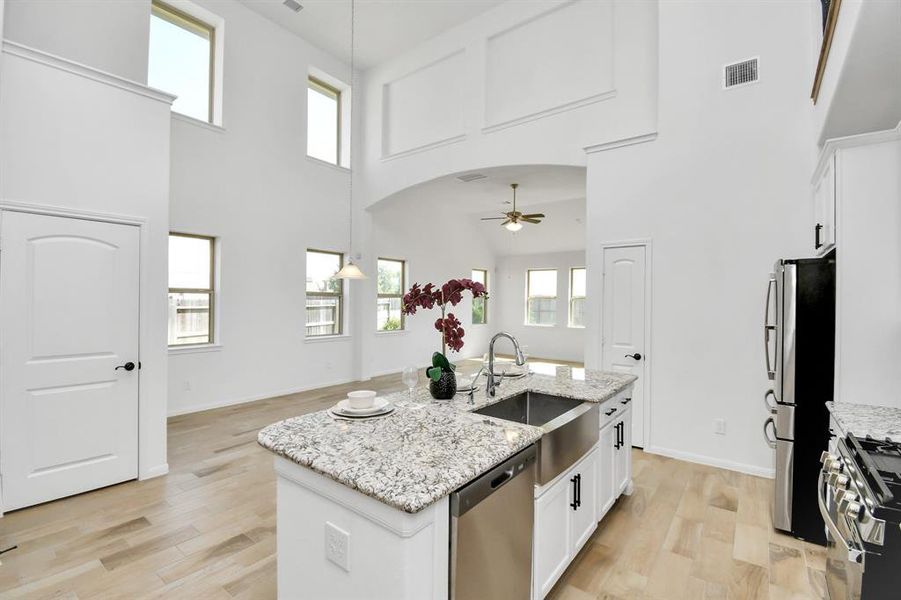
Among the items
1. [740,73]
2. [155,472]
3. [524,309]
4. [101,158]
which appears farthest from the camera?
[524,309]

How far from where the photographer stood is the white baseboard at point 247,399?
5.18 metres

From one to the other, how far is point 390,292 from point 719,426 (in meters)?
5.87

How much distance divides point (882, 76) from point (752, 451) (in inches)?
113

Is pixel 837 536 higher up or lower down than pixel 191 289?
lower down

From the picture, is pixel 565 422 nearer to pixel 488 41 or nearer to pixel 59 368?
pixel 59 368

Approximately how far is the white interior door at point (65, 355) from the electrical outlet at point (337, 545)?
9.37ft

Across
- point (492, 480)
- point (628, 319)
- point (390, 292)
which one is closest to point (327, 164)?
point (390, 292)

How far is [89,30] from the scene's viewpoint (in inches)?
Answer: 149

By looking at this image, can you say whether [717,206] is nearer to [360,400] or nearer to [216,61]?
[360,400]

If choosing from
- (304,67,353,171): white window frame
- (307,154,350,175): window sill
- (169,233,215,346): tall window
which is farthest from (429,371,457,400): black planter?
(304,67,353,171): white window frame

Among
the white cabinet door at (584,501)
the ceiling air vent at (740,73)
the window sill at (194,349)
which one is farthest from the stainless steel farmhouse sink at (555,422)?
the window sill at (194,349)

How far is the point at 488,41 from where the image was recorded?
5.75 meters

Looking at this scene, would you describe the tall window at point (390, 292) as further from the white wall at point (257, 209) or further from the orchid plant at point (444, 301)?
the orchid plant at point (444, 301)

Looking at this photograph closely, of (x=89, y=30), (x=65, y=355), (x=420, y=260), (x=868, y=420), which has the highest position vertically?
(x=89, y=30)
